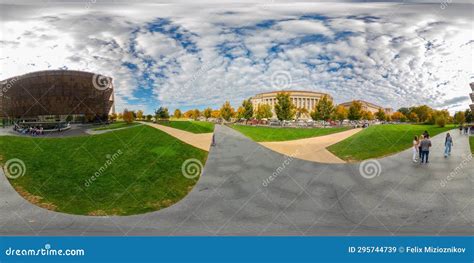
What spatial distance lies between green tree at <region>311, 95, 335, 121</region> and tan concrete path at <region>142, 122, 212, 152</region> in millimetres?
1302

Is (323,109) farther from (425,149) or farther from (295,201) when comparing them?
(425,149)

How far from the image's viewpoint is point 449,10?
2.77 meters

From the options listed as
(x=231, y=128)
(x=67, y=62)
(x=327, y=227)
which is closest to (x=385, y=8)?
(x=231, y=128)

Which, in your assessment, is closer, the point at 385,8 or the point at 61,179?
the point at 385,8

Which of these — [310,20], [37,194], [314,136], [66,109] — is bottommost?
[37,194]

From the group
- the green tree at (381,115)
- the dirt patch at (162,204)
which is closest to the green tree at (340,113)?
the green tree at (381,115)

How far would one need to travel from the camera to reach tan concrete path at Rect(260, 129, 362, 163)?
2.99 m

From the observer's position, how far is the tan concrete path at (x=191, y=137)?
3.01 metres

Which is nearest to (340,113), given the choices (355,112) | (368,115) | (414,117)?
(355,112)

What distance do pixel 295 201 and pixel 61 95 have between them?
2.99m

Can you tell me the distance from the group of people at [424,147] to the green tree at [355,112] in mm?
732

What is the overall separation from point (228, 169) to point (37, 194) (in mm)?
2303

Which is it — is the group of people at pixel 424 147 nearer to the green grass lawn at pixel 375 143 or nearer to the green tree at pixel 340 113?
the green grass lawn at pixel 375 143

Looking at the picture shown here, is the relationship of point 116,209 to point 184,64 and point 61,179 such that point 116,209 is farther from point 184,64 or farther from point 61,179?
point 184,64
